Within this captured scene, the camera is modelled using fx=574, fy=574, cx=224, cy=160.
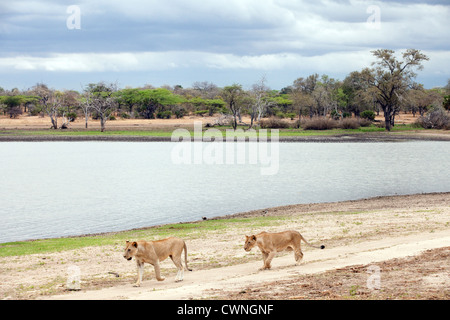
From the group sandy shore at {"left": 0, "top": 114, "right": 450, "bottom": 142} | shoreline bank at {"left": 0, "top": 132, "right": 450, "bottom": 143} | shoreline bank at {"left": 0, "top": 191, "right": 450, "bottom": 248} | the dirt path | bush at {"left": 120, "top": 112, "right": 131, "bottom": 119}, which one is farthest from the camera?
bush at {"left": 120, "top": 112, "right": 131, "bottom": 119}

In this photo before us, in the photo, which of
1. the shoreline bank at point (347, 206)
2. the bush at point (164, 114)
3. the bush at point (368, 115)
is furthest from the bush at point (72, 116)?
the shoreline bank at point (347, 206)

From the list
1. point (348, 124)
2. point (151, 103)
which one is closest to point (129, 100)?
point (151, 103)

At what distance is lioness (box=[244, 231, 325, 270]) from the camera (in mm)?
12367

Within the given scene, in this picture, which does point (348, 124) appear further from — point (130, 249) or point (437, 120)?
point (130, 249)

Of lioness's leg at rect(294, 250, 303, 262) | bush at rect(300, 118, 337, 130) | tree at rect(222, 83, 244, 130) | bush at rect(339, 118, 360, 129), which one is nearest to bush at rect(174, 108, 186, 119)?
tree at rect(222, 83, 244, 130)

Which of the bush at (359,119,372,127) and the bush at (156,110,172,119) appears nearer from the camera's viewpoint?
the bush at (359,119,372,127)

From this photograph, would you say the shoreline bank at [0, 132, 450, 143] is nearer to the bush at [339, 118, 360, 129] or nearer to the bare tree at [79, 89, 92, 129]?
the bush at [339, 118, 360, 129]

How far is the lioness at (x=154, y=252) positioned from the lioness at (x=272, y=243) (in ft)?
4.95

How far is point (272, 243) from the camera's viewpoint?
1255 centimetres

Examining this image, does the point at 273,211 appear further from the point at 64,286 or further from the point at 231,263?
the point at 64,286

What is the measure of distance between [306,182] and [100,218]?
17756mm

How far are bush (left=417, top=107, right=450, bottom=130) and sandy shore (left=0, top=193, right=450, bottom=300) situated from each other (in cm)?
7420

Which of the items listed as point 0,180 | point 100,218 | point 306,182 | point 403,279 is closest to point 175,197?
point 100,218

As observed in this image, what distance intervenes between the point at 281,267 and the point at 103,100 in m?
88.5
